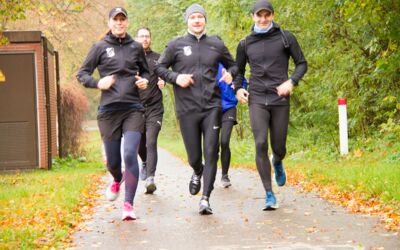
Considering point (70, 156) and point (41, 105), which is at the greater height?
point (41, 105)

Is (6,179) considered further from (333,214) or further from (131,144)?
(333,214)

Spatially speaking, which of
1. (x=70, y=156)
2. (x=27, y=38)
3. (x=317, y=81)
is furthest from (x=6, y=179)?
(x=317, y=81)

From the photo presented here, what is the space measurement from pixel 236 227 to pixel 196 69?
1.94 metres

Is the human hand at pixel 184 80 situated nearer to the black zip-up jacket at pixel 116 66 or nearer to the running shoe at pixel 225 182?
the black zip-up jacket at pixel 116 66

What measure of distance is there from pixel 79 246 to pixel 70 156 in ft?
49.8

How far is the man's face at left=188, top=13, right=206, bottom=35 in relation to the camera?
8641 millimetres

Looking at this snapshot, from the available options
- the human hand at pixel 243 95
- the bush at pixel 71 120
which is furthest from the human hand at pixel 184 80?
the bush at pixel 71 120

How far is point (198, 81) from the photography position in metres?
8.62

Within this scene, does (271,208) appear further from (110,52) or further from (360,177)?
(110,52)

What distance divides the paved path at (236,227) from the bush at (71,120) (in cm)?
1238

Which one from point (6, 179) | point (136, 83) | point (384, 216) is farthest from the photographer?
point (6, 179)

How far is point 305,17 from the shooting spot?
1698cm

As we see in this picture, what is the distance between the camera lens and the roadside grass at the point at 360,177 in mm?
8438

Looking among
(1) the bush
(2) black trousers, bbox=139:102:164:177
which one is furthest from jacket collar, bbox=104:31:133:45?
(1) the bush
